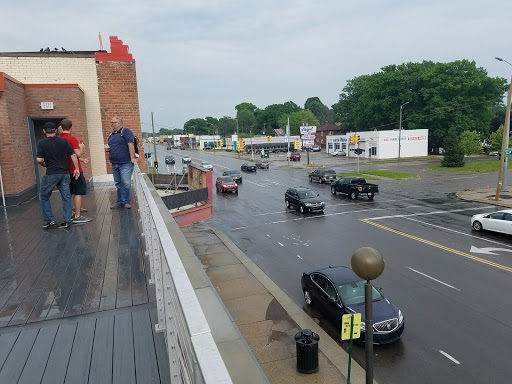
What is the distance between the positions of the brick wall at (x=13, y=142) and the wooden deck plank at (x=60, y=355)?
7.89 m

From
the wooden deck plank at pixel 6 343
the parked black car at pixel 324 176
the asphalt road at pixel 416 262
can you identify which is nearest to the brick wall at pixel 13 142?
the wooden deck plank at pixel 6 343

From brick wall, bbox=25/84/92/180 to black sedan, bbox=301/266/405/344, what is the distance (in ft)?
27.2

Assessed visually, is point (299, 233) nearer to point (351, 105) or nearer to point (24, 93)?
point (24, 93)

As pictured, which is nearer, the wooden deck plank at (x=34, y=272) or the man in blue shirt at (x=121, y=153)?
the wooden deck plank at (x=34, y=272)

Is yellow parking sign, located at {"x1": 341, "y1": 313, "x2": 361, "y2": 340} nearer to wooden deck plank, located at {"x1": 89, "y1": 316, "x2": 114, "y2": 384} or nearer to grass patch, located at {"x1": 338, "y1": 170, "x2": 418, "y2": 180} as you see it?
wooden deck plank, located at {"x1": 89, "y1": 316, "x2": 114, "y2": 384}

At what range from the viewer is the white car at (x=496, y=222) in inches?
683

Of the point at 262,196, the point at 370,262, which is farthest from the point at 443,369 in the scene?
the point at 262,196

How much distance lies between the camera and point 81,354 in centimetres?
312

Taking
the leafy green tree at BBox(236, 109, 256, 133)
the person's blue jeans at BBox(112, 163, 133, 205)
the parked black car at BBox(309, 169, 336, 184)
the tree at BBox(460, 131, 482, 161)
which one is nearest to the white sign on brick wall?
the person's blue jeans at BBox(112, 163, 133, 205)

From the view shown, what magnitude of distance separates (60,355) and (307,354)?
567cm

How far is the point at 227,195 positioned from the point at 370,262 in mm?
29013

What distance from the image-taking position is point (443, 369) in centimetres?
781

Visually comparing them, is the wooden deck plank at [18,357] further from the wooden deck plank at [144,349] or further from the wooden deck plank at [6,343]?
A: the wooden deck plank at [144,349]

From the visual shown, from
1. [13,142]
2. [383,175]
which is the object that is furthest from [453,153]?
[13,142]
